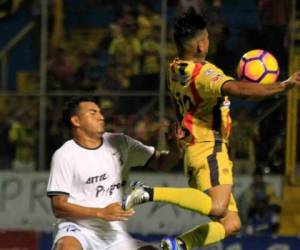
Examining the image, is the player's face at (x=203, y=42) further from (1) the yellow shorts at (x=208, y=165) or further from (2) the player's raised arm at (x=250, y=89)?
(1) the yellow shorts at (x=208, y=165)

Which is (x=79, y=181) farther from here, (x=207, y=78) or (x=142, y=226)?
(x=142, y=226)

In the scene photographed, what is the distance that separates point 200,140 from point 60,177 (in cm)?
103

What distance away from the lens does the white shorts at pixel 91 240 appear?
8250mm

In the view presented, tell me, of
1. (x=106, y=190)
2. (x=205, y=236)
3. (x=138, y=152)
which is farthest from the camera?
(x=138, y=152)

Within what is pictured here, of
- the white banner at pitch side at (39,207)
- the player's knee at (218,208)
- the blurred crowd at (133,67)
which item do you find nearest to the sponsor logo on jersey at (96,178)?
the player's knee at (218,208)

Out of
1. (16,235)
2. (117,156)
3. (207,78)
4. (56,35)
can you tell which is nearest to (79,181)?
(117,156)

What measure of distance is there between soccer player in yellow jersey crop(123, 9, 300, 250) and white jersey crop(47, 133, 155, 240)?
37cm

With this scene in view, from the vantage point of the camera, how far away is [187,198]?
26.5 ft

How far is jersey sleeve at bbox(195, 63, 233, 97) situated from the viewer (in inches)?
312

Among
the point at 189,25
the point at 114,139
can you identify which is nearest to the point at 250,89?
the point at 189,25

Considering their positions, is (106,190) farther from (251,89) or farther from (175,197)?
(251,89)

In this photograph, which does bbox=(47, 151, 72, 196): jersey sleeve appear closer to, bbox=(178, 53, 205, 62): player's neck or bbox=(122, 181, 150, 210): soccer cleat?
bbox=(122, 181, 150, 210): soccer cleat

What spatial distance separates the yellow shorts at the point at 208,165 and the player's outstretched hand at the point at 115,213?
0.65m

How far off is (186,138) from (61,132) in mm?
5175
